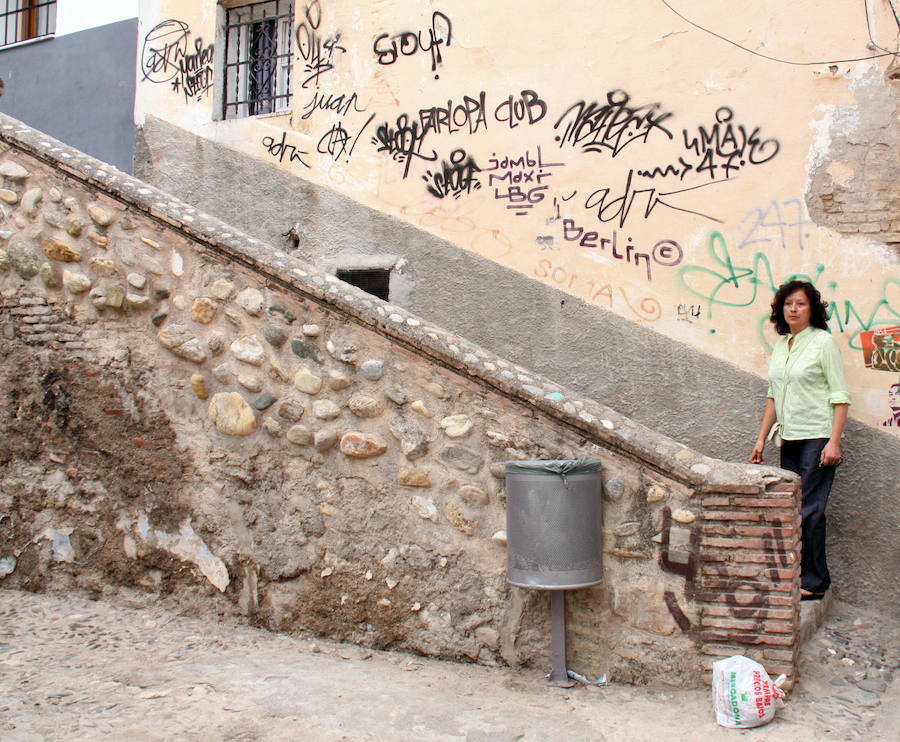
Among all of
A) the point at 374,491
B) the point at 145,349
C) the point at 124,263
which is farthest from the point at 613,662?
the point at 124,263

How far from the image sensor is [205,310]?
14.6ft

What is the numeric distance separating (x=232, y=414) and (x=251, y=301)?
57 centimetres

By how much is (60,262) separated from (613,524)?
10.6ft

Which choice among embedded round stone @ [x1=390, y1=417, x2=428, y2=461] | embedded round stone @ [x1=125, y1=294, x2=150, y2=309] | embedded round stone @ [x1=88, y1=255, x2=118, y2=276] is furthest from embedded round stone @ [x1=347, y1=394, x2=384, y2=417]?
embedded round stone @ [x1=88, y1=255, x2=118, y2=276]

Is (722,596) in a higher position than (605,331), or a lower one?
lower

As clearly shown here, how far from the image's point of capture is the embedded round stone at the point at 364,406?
4141mm

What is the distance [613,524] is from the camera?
377 cm

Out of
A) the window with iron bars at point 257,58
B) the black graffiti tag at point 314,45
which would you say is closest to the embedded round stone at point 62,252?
the black graffiti tag at point 314,45

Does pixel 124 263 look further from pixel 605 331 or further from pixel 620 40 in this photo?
pixel 620 40

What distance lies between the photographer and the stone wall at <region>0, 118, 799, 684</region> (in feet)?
12.1

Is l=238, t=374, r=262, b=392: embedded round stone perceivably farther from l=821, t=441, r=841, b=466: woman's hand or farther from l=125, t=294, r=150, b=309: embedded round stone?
l=821, t=441, r=841, b=466: woman's hand

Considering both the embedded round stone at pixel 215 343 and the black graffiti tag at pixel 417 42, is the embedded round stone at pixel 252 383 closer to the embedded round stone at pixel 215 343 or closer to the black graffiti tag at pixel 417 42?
the embedded round stone at pixel 215 343

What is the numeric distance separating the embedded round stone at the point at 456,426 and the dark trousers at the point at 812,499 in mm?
1782

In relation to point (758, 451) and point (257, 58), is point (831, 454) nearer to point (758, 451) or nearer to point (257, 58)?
point (758, 451)
